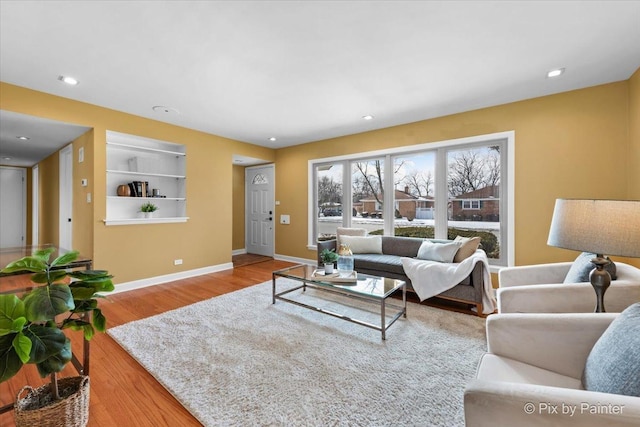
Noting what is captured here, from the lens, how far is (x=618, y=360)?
2.97 feet

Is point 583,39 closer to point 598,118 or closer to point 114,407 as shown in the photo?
point 598,118

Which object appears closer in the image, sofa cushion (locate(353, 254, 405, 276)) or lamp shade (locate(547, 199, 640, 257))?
lamp shade (locate(547, 199, 640, 257))

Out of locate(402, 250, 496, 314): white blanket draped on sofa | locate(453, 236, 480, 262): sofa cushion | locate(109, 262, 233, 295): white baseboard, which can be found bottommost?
locate(109, 262, 233, 295): white baseboard

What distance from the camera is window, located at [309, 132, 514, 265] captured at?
141 inches

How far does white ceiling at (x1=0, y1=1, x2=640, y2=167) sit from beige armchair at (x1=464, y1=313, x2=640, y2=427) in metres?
1.96

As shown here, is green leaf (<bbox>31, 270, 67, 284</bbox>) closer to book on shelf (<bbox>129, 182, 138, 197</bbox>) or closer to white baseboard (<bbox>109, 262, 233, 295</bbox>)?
white baseboard (<bbox>109, 262, 233, 295</bbox>)

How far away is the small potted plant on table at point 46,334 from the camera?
39.9 inches

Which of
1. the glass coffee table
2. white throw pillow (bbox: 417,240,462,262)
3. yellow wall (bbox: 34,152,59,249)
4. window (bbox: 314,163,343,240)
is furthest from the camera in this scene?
window (bbox: 314,163,343,240)

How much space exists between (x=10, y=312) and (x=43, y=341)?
16 centimetres

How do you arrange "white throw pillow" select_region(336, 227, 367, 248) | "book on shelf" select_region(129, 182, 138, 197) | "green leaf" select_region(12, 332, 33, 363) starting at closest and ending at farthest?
"green leaf" select_region(12, 332, 33, 363), "book on shelf" select_region(129, 182, 138, 197), "white throw pillow" select_region(336, 227, 367, 248)

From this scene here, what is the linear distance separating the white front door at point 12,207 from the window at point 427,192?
23.5ft

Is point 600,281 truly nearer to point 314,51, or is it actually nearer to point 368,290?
point 368,290

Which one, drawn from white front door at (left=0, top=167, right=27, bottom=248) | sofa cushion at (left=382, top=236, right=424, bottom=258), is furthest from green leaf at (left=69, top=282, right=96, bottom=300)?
white front door at (left=0, top=167, right=27, bottom=248)

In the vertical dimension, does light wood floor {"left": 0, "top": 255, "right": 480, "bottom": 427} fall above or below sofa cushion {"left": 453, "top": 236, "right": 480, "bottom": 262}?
below
